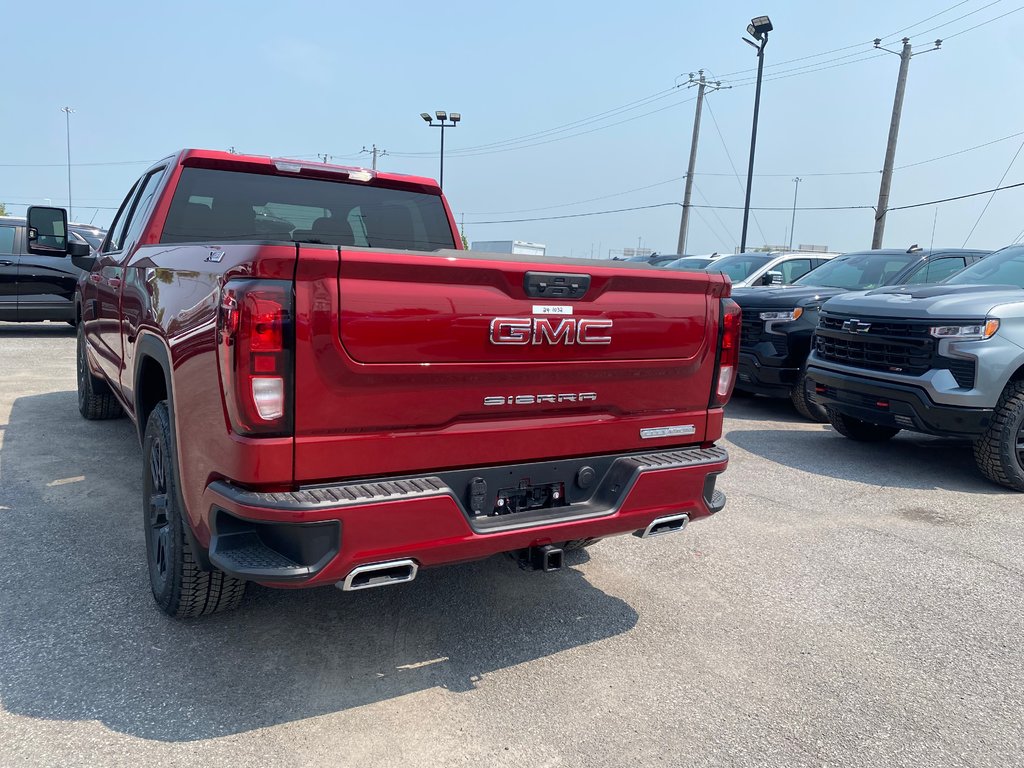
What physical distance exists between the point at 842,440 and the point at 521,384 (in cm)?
560

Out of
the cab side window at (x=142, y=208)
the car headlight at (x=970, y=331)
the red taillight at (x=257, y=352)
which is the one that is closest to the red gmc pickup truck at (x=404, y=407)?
the red taillight at (x=257, y=352)

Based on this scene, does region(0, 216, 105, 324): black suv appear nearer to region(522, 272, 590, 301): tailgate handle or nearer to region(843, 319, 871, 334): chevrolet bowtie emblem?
region(843, 319, 871, 334): chevrolet bowtie emblem

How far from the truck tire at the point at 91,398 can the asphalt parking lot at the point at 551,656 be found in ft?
5.61

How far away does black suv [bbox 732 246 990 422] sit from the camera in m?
8.27

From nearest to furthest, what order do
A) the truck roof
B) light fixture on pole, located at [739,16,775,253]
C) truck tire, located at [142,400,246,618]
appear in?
truck tire, located at [142,400,246,618]
the truck roof
light fixture on pole, located at [739,16,775,253]

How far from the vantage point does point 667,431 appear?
332 centimetres

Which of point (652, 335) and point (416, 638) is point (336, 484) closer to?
point (416, 638)

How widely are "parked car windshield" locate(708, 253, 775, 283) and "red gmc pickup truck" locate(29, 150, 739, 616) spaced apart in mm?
8434

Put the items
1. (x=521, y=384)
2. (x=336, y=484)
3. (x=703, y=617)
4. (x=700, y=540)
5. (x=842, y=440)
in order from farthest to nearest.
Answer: (x=842, y=440) < (x=700, y=540) < (x=703, y=617) < (x=521, y=384) < (x=336, y=484)

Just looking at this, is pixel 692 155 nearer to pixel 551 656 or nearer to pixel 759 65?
pixel 759 65

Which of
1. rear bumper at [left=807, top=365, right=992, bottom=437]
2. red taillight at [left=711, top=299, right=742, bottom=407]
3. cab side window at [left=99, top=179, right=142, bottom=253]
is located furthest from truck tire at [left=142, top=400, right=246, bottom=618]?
rear bumper at [left=807, top=365, right=992, bottom=437]

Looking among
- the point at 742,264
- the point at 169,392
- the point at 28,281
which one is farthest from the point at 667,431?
the point at 28,281

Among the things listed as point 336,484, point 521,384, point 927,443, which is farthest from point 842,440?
point 336,484

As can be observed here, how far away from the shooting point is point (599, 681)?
3.05 metres
